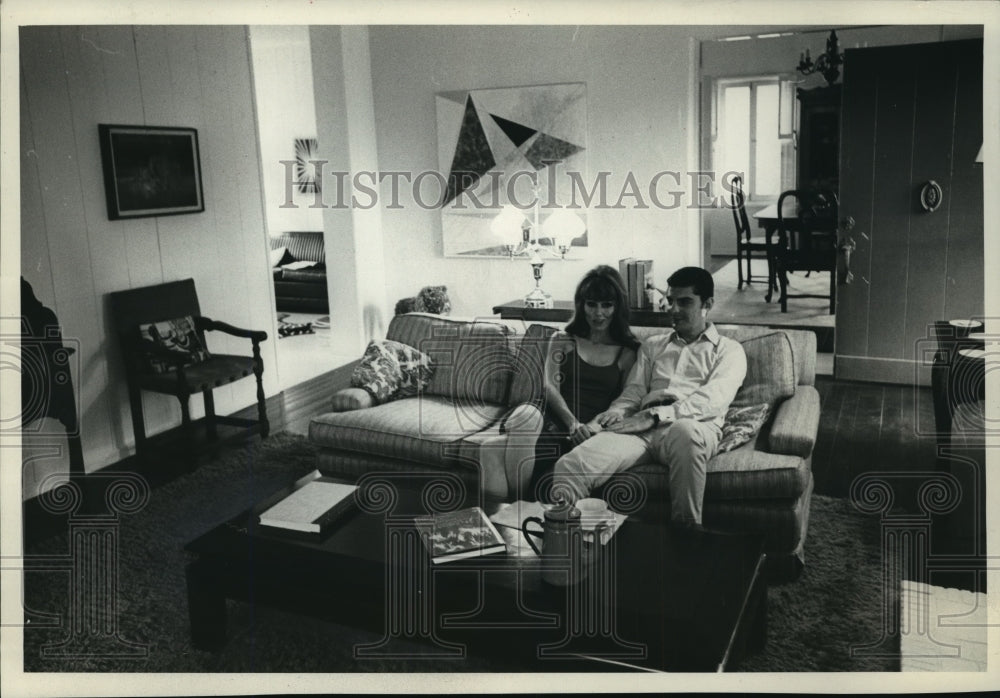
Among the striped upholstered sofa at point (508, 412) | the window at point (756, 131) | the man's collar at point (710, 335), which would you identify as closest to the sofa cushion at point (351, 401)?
the striped upholstered sofa at point (508, 412)

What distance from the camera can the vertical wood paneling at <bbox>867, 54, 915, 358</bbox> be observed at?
436 cm

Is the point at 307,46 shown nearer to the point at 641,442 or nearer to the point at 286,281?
the point at 286,281

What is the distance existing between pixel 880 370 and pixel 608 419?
254 centimetres

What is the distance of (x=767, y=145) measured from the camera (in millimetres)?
8383

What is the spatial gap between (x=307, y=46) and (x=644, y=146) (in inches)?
109

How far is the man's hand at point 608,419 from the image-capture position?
113 inches

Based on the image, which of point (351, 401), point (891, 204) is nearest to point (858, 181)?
point (891, 204)

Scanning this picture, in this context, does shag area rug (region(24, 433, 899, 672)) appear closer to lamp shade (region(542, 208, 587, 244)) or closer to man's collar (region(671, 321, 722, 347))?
man's collar (region(671, 321, 722, 347))

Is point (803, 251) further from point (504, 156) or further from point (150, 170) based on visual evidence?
point (150, 170)

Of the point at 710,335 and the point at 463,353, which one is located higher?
the point at 710,335

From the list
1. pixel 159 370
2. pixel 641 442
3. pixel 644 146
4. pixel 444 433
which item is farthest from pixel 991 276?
pixel 159 370

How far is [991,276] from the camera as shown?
7.02ft

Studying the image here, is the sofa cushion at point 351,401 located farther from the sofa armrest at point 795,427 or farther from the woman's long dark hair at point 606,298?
the sofa armrest at point 795,427

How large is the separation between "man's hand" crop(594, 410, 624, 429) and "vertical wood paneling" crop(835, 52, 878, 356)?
2416 millimetres
